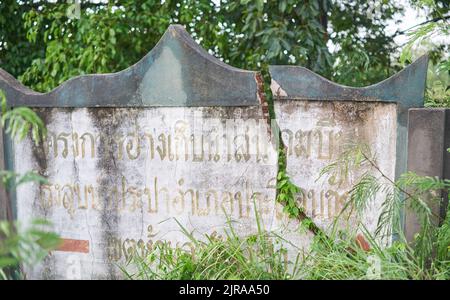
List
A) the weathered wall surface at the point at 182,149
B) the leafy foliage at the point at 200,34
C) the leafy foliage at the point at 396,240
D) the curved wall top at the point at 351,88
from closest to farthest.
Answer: the leafy foliage at the point at 396,240 < the curved wall top at the point at 351,88 < the weathered wall surface at the point at 182,149 < the leafy foliage at the point at 200,34

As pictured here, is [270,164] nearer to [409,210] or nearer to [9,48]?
[409,210]

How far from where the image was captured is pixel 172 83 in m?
2.97

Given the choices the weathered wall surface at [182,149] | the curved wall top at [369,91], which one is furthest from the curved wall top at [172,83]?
the curved wall top at [369,91]

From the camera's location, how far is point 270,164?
2883 mm

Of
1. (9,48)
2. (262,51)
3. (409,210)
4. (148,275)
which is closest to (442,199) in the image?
(409,210)

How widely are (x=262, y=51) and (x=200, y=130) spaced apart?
1427 millimetres

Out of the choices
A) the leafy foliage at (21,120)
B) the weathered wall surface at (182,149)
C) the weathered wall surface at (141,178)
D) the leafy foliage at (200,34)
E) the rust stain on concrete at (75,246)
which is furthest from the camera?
the leafy foliage at (200,34)

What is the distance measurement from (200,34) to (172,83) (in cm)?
166

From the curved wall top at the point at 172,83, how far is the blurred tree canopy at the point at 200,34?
976 mm

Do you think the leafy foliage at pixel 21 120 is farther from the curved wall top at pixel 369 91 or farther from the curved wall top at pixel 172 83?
the curved wall top at pixel 369 91

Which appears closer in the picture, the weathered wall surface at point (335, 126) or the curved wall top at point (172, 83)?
the weathered wall surface at point (335, 126)

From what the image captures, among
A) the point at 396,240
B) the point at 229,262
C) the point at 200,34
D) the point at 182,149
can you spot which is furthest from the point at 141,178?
the point at 200,34

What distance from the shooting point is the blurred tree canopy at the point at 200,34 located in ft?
13.1

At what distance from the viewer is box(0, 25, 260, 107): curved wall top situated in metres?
2.88
